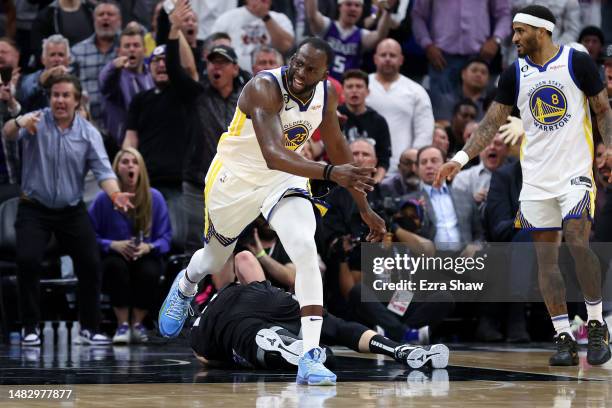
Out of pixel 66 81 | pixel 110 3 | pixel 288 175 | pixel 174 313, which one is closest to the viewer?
pixel 288 175

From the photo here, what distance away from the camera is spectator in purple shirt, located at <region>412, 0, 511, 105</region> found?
12.0 m

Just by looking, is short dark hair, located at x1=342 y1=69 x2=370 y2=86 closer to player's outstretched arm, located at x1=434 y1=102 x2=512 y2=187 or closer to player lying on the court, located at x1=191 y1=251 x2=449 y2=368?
player's outstretched arm, located at x1=434 y1=102 x2=512 y2=187

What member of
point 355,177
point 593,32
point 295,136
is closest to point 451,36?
point 593,32

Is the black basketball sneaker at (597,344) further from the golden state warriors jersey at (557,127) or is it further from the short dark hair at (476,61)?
the short dark hair at (476,61)

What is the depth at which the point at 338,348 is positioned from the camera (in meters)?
8.52

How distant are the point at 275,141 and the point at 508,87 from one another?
90.0 inches

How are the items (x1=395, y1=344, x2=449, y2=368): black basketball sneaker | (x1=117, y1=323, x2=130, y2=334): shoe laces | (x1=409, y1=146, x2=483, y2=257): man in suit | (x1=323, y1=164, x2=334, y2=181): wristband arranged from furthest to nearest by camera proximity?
(x1=409, y1=146, x2=483, y2=257): man in suit
(x1=117, y1=323, x2=130, y2=334): shoe laces
(x1=395, y1=344, x2=449, y2=368): black basketball sneaker
(x1=323, y1=164, x2=334, y2=181): wristband

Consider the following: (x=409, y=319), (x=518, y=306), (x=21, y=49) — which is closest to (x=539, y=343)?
(x=518, y=306)

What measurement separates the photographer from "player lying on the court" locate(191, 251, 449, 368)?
7.71ft

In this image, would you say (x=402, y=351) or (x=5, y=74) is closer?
(x=402, y=351)

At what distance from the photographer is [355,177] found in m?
5.13

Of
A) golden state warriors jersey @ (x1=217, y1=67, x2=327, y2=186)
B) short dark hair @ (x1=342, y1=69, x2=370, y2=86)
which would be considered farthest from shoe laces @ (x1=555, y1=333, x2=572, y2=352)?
short dark hair @ (x1=342, y1=69, x2=370, y2=86)

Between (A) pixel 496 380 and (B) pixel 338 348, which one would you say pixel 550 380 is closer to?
(A) pixel 496 380

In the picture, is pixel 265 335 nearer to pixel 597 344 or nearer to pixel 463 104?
pixel 597 344
